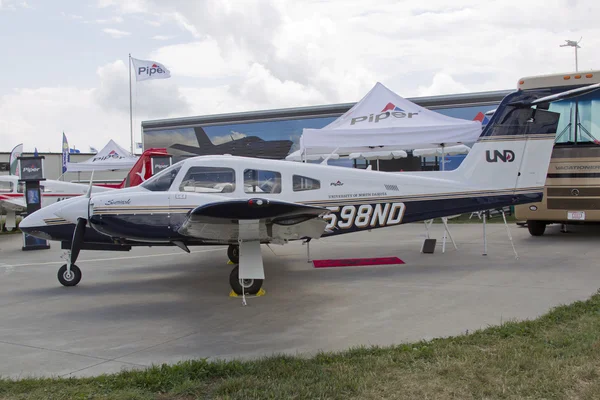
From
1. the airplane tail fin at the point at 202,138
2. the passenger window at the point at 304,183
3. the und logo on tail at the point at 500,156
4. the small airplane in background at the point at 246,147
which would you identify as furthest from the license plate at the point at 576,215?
the airplane tail fin at the point at 202,138

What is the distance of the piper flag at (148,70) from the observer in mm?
31689

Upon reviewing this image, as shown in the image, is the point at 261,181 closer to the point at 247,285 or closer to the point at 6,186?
the point at 247,285

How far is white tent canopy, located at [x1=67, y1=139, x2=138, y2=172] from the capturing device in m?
27.0

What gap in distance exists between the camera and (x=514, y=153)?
31.5ft

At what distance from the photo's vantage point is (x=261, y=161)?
344 inches

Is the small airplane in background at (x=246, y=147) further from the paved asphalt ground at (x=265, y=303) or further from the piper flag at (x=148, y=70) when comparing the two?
the paved asphalt ground at (x=265, y=303)

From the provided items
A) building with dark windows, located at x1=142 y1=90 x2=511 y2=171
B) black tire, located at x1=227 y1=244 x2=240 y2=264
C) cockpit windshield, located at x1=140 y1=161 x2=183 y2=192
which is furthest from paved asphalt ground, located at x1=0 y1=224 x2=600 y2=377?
building with dark windows, located at x1=142 y1=90 x2=511 y2=171

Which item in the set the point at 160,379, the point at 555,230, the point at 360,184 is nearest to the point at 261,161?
the point at 360,184

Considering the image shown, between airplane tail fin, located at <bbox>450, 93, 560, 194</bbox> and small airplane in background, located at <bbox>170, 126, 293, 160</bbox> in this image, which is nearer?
airplane tail fin, located at <bbox>450, 93, 560, 194</bbox>

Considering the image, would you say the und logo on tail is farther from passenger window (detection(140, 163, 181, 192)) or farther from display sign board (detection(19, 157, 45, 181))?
display sign board (detection(19, 157, 45, 181))

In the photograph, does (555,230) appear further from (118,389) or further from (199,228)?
(118,389)

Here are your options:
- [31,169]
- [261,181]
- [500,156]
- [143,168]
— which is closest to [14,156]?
[143,168]

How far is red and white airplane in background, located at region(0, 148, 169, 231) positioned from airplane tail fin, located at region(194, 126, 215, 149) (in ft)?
38.8

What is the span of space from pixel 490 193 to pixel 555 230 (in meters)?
6.25
